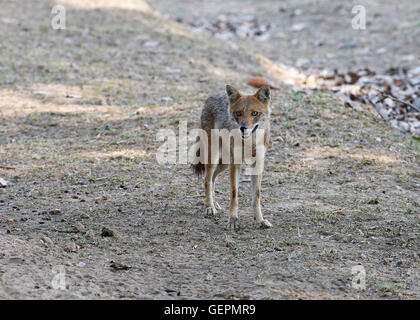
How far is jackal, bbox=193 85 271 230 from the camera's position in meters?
6.50

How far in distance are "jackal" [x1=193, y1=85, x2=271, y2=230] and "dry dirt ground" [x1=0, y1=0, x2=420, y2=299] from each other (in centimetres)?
24

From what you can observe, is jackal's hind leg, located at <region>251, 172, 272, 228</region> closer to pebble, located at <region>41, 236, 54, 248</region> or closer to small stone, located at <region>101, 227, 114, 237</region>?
small stone, located at <region>101, 227, 114, 237</region>

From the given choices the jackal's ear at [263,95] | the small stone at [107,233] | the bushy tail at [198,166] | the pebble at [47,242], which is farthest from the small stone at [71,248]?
the jackal's ear at [263,95]

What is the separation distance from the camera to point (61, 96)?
1120cm

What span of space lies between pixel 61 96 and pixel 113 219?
5180 mm

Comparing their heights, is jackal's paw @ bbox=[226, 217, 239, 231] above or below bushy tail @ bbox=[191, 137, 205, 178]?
below

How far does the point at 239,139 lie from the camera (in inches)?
264

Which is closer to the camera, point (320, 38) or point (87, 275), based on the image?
point (87, 275)

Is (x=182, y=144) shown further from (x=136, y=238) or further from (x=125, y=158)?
(x=136, y=238)

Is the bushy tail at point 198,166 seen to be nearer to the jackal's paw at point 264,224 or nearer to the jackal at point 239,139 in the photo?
the jackal at point 239,139

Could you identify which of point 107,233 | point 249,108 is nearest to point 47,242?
point 107,233

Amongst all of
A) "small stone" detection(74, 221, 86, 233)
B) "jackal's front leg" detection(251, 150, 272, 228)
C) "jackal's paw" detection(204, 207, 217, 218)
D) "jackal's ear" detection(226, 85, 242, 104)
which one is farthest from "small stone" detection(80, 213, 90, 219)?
"jackal's ear" detection(226, 85, 242, 104)

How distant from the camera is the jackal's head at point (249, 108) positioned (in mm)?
6426

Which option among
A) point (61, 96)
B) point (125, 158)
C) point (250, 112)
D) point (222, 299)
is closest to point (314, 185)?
point (250, 112)
